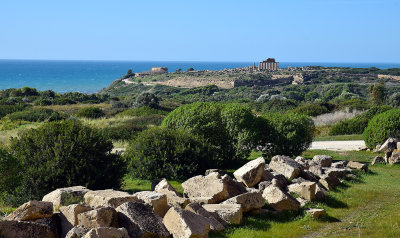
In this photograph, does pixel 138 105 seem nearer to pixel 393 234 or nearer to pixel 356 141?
pixel 356 141

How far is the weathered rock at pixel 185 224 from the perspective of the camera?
7.24 m

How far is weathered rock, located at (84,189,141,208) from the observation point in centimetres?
827

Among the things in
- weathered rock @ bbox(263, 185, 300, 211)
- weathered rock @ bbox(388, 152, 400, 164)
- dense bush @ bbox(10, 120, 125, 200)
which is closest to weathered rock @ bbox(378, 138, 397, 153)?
weathered rock @ bbox(388, 152, 400, 164)

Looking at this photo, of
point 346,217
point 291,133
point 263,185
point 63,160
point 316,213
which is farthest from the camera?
point 291,133

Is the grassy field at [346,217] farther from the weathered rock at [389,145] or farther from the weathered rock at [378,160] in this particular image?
the weathered rock at [389,145]

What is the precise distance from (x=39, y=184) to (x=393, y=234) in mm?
8411

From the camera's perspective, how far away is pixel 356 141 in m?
24.5

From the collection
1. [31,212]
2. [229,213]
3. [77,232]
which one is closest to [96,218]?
[77,232]

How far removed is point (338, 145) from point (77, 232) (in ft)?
62.7

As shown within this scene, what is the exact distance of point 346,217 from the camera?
10.1m

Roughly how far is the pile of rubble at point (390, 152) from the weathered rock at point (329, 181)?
5.32 meters

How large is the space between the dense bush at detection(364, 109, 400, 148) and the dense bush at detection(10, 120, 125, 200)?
13489mm

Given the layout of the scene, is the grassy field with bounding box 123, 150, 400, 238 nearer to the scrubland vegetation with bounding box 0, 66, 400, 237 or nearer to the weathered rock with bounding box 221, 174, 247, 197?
the scrubland vegetation with bounding box 0, 66, 400, 237

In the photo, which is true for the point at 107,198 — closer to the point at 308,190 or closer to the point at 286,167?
the point at 308,190
